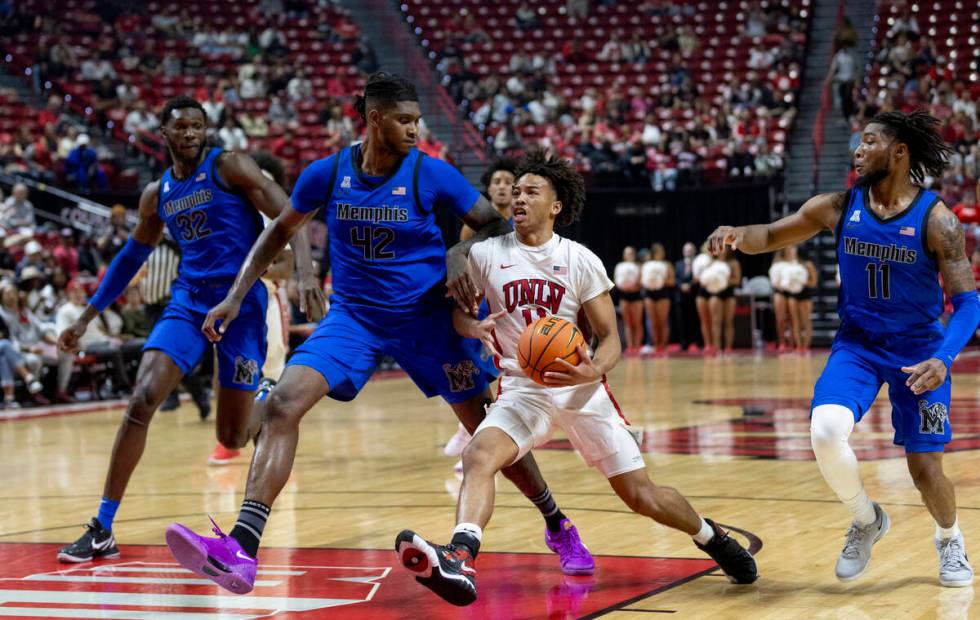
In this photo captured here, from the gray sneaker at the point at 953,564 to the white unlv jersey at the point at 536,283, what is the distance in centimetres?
160

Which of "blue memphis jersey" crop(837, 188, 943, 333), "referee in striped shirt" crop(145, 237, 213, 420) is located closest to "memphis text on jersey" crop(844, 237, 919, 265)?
"blue memphis jersey" crop(837, 188, 943, 333)

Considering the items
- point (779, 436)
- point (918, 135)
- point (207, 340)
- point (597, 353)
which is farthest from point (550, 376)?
point (779, 436)

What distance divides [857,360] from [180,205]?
3162 millimetres

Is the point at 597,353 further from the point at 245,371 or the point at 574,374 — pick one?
the point at 245,371

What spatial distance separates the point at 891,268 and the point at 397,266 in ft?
6.27

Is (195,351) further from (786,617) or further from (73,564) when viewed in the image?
(786,617)

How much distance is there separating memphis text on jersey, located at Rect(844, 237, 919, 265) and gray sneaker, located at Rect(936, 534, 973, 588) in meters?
1.07

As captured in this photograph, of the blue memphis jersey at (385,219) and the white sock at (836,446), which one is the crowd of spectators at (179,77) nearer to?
the blue memphis jersey at (385,219)

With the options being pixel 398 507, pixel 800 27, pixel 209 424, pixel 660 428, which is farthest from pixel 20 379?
pixel 800 27

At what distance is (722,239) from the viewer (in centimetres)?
507

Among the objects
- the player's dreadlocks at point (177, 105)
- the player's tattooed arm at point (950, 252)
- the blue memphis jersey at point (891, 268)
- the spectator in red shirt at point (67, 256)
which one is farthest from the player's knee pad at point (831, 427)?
the spectator in red shirt at point (67, 256)

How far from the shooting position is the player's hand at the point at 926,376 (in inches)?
182

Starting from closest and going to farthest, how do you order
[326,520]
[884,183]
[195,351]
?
[884,183] < [195,351] < [326,520]

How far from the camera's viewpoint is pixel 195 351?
6.05 meters
